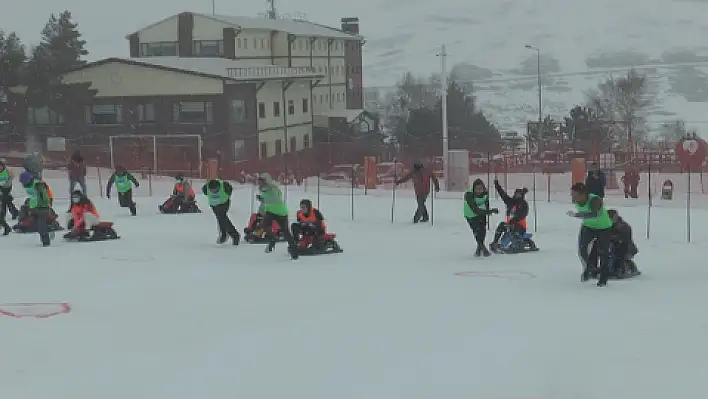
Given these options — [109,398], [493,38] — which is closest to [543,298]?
[109,398]

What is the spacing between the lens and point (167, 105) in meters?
51.1

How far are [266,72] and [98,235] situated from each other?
38.5 m

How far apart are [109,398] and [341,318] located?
10.5 feet

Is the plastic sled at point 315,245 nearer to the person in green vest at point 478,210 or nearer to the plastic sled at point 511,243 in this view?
the person in green vest at point 478,210

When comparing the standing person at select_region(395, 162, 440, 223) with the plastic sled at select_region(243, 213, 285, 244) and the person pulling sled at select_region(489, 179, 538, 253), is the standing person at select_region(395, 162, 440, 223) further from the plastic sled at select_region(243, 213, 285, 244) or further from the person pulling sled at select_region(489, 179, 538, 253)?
the person pulling sled at select_region(489, 179, 538, 253)

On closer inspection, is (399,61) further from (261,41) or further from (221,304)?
(221,304)

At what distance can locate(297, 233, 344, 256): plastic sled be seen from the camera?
16016 mm

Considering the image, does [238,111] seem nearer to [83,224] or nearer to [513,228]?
[83,224]

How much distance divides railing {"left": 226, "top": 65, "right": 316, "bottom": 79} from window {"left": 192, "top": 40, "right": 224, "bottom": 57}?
15.7 ft

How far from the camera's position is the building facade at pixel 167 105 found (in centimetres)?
5034

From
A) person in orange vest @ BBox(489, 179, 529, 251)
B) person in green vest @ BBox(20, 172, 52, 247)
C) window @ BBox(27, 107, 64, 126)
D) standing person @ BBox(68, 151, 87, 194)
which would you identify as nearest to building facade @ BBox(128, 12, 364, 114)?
window @ BBox(27, 107, 64, 126)

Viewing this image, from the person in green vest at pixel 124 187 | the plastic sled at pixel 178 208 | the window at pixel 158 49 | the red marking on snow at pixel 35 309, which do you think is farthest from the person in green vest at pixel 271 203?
the window at pixel 158 49

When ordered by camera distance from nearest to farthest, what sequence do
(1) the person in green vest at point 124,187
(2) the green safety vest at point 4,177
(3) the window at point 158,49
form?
(2) the green safety vest at point 4,177 → (1) the person in green vest at point 124,187 → (3) the window at point 158,49

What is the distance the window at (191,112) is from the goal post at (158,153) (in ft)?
7.39
